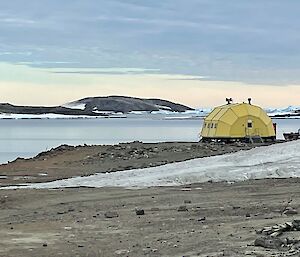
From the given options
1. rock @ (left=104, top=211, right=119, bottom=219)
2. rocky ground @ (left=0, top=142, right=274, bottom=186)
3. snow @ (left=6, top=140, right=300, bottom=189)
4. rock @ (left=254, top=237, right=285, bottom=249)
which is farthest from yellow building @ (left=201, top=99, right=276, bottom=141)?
rock @ (left=254, top=237, right=285, bottom=249)

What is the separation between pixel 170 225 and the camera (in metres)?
12.9

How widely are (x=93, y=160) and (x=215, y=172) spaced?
15073 mm

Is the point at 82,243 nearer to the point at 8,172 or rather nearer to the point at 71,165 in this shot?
the point at 8,172

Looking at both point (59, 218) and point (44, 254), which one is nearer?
point (44, 254)

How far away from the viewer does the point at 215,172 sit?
71.9ft

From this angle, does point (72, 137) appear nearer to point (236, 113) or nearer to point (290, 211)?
point (236, 113)

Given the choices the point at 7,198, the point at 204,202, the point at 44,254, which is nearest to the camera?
the point at 44,254

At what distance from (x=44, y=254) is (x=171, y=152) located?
Answer: 87.8 ft

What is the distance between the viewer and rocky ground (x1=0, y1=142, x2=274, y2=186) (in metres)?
30.1

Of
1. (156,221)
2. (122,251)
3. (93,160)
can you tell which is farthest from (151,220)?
(93,160)

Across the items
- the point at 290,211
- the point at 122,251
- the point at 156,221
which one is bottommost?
the point at 122,251

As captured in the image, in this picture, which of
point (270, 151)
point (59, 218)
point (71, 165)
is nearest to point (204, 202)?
point (59, 218)

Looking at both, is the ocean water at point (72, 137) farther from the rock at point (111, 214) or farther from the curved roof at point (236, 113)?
the rock at point (111, 214)

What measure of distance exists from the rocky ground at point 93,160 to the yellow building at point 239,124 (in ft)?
27.5
